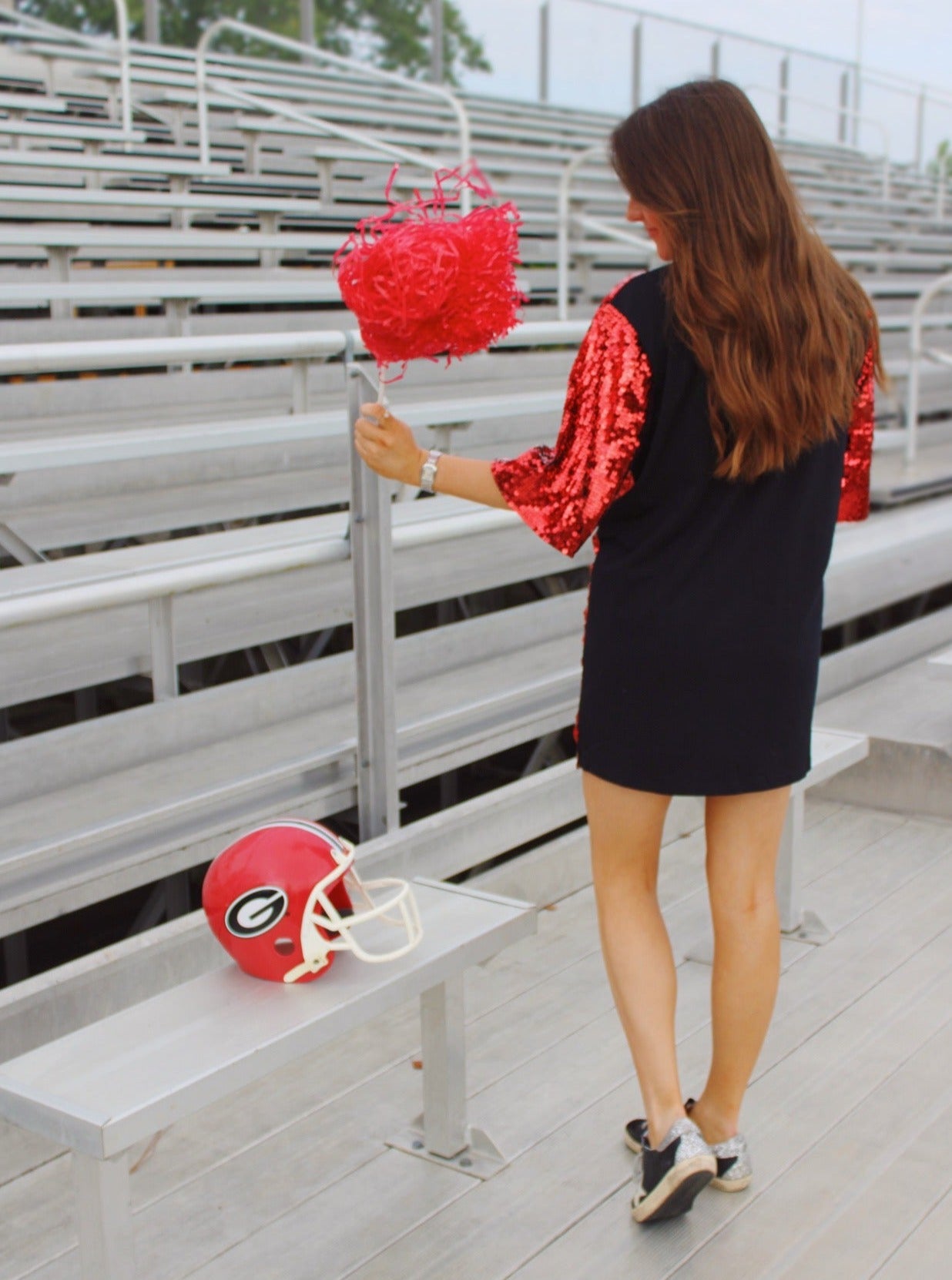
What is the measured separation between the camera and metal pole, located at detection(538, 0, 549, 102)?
1265 centimetres

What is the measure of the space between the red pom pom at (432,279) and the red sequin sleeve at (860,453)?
0.41 m

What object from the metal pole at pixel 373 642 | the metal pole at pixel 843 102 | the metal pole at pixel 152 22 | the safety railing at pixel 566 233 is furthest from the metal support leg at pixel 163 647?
the metal pole at pixel 843 102

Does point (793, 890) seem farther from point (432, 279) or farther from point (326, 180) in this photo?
point (326, 180)

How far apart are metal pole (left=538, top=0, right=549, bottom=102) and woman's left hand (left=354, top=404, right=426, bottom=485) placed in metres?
11.6

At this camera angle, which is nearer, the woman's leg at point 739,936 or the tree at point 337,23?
the woman's leg at point 739,936

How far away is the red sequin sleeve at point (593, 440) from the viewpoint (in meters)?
1.61

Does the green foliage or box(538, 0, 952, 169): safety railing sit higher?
box(538, 0, 952, 169): safety railing

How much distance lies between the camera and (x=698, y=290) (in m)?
1.58

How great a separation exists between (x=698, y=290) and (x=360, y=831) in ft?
3.99

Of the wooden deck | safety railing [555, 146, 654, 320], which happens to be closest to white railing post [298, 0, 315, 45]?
safety railing [555, 146, 654, 320]

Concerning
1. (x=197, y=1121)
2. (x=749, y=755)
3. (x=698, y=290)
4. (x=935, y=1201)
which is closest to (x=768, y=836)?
(x=749, y=755)

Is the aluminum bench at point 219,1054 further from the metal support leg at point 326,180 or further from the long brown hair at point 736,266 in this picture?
the metal support leg at point 326,180

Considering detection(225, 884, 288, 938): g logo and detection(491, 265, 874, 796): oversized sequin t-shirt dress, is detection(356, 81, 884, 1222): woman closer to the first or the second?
detection(491, 265, 874, 796): oversized sequin t-shirt dress

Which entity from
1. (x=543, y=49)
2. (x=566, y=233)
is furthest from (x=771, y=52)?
(x=566, y=233)
